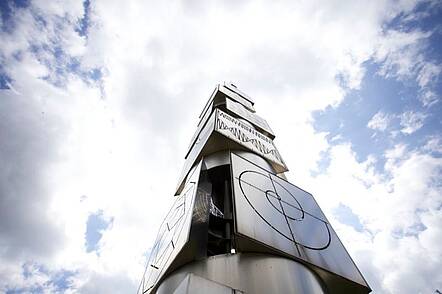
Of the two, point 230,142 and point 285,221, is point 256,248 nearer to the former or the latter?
point 285,221

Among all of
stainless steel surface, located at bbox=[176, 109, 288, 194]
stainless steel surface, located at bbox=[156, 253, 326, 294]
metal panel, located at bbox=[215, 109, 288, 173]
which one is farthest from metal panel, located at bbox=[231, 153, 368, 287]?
metal panel, located at bbox=[215, 109, 288, 173]

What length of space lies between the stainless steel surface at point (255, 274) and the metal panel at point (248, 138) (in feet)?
17.3

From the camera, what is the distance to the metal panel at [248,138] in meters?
9.56

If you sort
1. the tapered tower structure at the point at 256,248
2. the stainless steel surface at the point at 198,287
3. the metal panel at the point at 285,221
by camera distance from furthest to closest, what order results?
the metal panel at the point at 285,221 → the tapered tower structure at the point at 256,248 → the stainless steel surface at the point at 198,287

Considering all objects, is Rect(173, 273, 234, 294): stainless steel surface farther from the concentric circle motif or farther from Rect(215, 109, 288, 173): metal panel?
Rect(215, 109, 288, 173): metal panel

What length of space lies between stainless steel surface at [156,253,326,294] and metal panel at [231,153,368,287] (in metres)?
0.30

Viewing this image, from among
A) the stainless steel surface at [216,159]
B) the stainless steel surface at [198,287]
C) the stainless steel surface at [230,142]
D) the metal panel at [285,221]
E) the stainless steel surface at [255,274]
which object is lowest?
the stainless steel surface at [198,287]

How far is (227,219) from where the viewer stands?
6.73m

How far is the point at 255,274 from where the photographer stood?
169 inches

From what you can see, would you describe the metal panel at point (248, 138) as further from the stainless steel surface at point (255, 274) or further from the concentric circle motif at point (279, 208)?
the stainless steel surface at point (255, 274)

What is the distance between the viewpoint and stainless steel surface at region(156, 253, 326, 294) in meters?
4.10

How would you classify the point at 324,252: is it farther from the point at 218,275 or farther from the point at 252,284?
the point at 218,275

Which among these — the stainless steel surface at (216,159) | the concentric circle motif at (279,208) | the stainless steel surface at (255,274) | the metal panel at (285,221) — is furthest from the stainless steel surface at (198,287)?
the stainless steel surface at (216,159)

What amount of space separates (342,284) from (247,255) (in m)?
2.16
